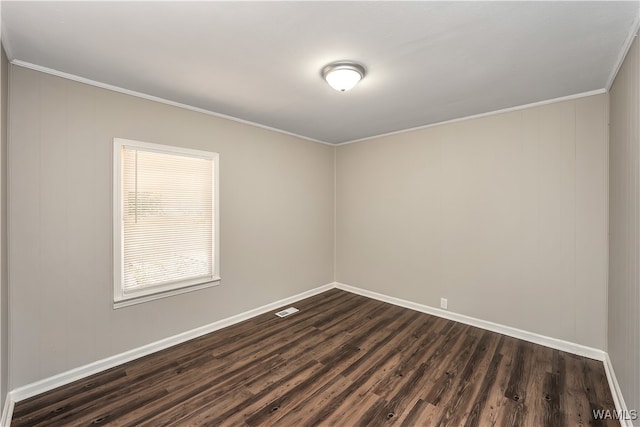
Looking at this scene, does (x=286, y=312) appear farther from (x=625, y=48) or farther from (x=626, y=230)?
(x=625, y=48)

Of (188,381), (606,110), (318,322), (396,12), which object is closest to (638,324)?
(606,110)

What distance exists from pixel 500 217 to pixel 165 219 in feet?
12.2

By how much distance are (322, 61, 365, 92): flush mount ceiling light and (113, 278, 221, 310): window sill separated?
2533mm

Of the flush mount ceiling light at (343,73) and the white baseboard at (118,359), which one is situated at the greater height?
the flush mount ceiling light at (343,73)

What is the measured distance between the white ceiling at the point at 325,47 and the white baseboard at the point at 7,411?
248 centimetres

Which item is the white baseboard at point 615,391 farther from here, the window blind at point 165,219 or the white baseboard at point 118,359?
the window blind at point 165,219

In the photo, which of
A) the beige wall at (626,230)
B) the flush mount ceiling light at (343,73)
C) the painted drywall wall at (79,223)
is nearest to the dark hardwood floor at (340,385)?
the painted drywall wall at (79,223)

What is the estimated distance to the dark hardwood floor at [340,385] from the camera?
1938 millimetres

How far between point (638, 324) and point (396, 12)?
2400 mm

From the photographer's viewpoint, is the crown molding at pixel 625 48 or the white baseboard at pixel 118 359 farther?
the white baseboard at pixel 118 359

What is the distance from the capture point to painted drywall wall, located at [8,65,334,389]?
6.93 feet

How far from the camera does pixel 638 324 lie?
1.70m

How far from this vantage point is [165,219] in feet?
9.41

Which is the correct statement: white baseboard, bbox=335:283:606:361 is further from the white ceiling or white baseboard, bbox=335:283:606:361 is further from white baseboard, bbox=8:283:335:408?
the white ceiling
